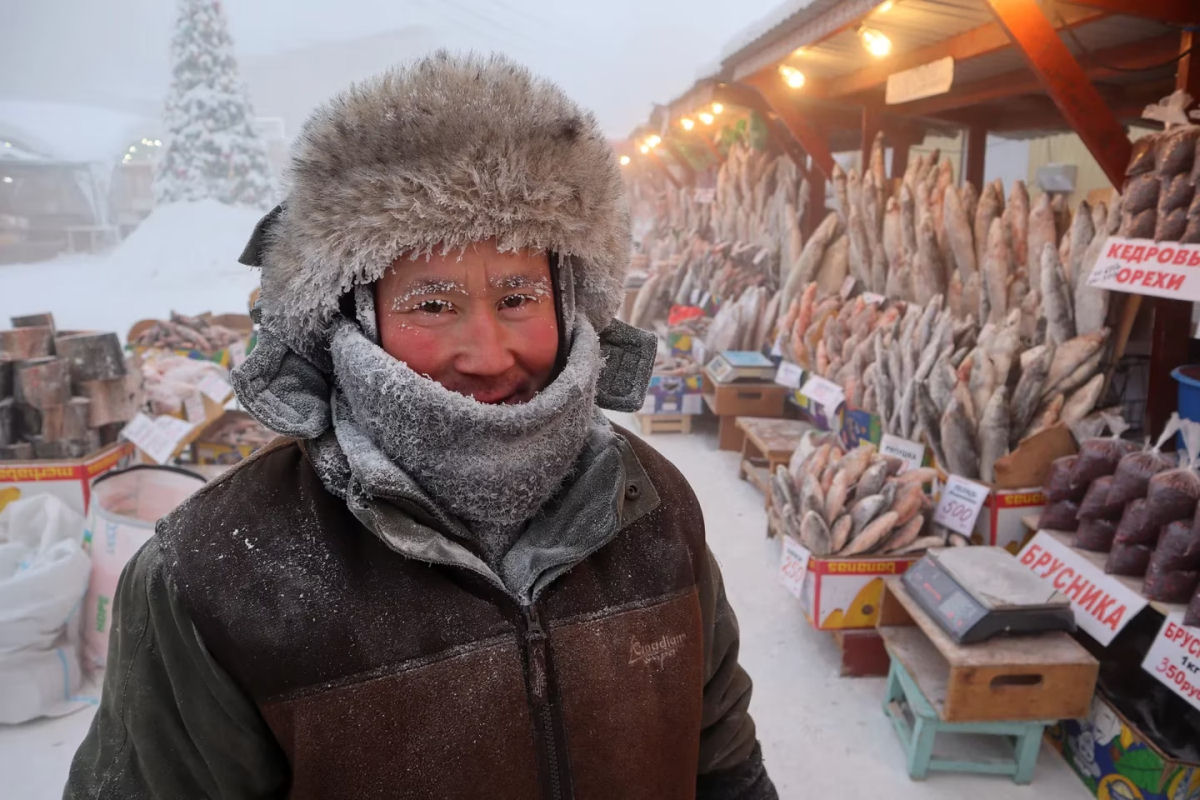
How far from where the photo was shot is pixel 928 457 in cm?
319

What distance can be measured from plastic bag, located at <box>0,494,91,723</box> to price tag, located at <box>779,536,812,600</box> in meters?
2.59

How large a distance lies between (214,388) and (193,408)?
0.50 feet

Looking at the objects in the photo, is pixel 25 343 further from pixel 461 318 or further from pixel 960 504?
pixel 960 504

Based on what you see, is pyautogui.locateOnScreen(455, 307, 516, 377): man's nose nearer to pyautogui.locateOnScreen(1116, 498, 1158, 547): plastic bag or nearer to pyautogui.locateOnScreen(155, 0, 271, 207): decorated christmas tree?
pyautogui.locateOnScreen(1116, 498, 1158, 547): plastic bag

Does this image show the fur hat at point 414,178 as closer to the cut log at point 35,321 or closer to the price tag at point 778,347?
the cut log at point 35,321

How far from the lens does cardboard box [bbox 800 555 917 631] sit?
107 inches

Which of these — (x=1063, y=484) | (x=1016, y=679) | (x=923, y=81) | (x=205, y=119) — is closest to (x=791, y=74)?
(x=923, y=81)

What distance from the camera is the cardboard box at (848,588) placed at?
2.71 meters

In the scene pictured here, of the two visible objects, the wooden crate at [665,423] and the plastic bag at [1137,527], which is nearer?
the plastic bag at [1137,527]

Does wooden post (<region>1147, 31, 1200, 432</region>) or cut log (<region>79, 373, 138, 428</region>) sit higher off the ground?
wooden post (<region>1147, 31, 1200, 432</region>)

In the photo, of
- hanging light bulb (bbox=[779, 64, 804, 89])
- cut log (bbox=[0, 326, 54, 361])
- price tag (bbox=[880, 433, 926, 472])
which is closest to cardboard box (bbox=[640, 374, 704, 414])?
hanging light bulb (bbox=[779, 64, 804, 89])

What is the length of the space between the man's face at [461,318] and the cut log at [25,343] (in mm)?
3288

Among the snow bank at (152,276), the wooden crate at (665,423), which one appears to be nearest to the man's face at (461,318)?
the wooden crate at (665,423)

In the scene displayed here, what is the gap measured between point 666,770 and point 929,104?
5.08m
